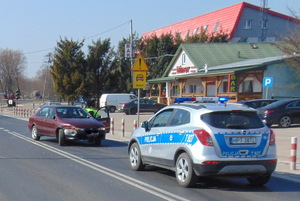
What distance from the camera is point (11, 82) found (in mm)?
101625

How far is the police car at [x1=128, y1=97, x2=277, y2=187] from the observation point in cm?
844

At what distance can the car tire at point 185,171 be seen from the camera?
8.71 meters

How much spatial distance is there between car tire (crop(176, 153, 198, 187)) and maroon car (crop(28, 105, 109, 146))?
7.78 meters

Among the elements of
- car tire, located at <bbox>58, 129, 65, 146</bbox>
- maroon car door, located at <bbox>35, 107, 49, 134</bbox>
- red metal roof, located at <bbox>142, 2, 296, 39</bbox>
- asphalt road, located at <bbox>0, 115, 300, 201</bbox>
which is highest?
red metal roof, located at <bbox>142, 2, 296, 39</bbox>

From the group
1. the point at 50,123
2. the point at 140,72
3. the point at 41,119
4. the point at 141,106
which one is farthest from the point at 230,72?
the point at 50,123

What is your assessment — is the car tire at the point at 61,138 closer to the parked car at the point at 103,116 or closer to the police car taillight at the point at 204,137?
the parked car at the point at 103,116

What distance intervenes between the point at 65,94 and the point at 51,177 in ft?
141

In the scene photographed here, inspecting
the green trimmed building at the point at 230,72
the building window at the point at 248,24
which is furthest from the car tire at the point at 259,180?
the building window at the point at 248,24

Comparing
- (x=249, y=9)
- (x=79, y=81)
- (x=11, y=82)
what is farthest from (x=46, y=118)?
(x=11, y=82)

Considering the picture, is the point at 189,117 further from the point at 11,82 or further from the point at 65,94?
the point at 11,82

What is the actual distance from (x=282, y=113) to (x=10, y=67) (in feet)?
285

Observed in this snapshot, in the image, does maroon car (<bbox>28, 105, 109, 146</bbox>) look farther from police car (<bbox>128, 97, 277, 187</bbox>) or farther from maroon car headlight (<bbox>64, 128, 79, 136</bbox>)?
police car (<bbox>128, 97, 277, 187</bbox>)

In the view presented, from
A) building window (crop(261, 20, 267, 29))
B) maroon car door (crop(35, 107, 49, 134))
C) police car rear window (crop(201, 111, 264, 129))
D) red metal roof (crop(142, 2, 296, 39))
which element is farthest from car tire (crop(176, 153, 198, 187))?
red metal roof (crop(142, 2, 296, 39))

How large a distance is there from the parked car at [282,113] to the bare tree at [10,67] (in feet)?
277
